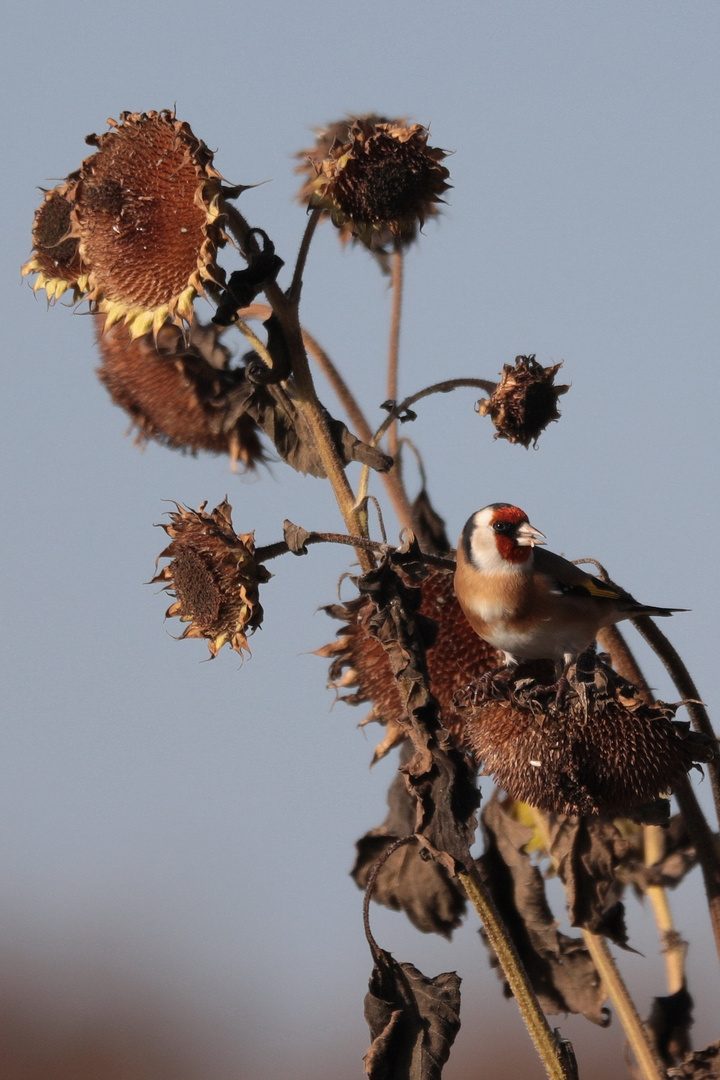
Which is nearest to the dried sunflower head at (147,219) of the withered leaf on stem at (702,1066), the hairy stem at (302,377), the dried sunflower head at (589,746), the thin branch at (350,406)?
the hairy stem at (302,377)

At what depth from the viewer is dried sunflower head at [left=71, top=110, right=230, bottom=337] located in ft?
5.56

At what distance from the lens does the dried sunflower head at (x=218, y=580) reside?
170cm

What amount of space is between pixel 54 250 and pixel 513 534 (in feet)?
2.67

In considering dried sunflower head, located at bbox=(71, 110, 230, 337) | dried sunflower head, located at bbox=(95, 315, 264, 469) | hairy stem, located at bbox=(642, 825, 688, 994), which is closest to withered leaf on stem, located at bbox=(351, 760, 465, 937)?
hairy stem, located at bbox=(642, 825, 688, 994)

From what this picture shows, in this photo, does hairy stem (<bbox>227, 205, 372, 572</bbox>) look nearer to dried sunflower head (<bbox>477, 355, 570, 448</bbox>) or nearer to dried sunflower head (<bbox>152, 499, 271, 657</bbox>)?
dried sunflower head (<bbox>152, 499, 271, 657</bbox>)

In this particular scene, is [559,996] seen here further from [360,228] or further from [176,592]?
[360,228]

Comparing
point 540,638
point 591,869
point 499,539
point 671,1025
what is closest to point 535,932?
point 591,869

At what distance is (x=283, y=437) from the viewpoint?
1.82m

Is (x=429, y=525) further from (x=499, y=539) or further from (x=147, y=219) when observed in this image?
(x=147, y=219)

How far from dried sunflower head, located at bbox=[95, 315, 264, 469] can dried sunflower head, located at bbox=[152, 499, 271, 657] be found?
0.43m

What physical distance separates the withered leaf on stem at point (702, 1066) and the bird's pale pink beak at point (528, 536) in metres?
0.73

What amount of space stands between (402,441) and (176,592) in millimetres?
527

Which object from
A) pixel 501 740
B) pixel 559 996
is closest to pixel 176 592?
pixel 501 740

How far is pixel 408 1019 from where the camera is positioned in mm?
1657
